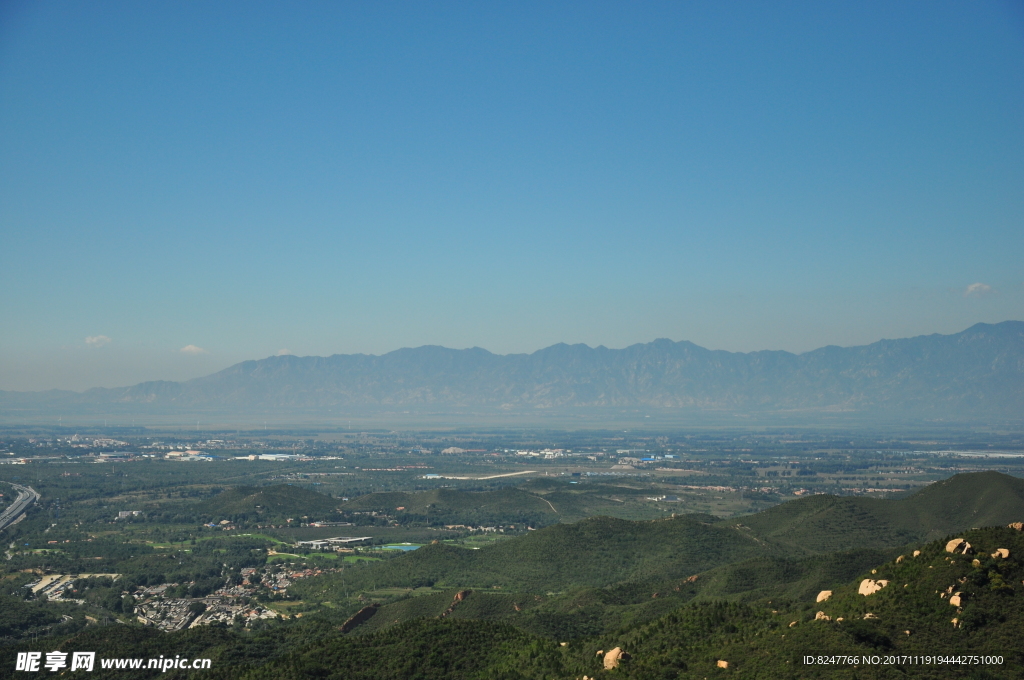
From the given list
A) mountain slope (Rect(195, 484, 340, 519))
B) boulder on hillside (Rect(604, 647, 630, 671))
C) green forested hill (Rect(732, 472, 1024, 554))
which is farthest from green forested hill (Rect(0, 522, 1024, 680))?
mountain slope (Rect(195, 484, 340, 519))

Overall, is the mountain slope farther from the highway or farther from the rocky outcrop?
the rocky outcrop

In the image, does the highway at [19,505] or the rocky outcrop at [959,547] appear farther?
the highway at [19,505]

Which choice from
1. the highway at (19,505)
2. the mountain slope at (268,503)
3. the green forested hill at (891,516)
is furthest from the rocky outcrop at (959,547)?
the highway at (19,505)

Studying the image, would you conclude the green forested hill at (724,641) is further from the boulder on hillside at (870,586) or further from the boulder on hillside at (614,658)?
the boulder on hillside at (614,658)

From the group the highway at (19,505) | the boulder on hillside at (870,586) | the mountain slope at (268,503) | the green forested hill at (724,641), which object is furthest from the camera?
the mountain slope at (268,503)

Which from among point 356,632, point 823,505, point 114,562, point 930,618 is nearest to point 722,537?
point 823,505

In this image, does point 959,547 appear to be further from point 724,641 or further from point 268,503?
point 268,503

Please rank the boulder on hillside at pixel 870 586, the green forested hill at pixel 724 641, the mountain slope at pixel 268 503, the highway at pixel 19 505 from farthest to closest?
the mountain slope at pixel 268 503, the highway at pixel 19 505, the boulder on hillside at pixel 870 586, the green forested hill at pixel 724 641

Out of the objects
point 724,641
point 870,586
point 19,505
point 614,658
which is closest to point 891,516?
point 870,586
